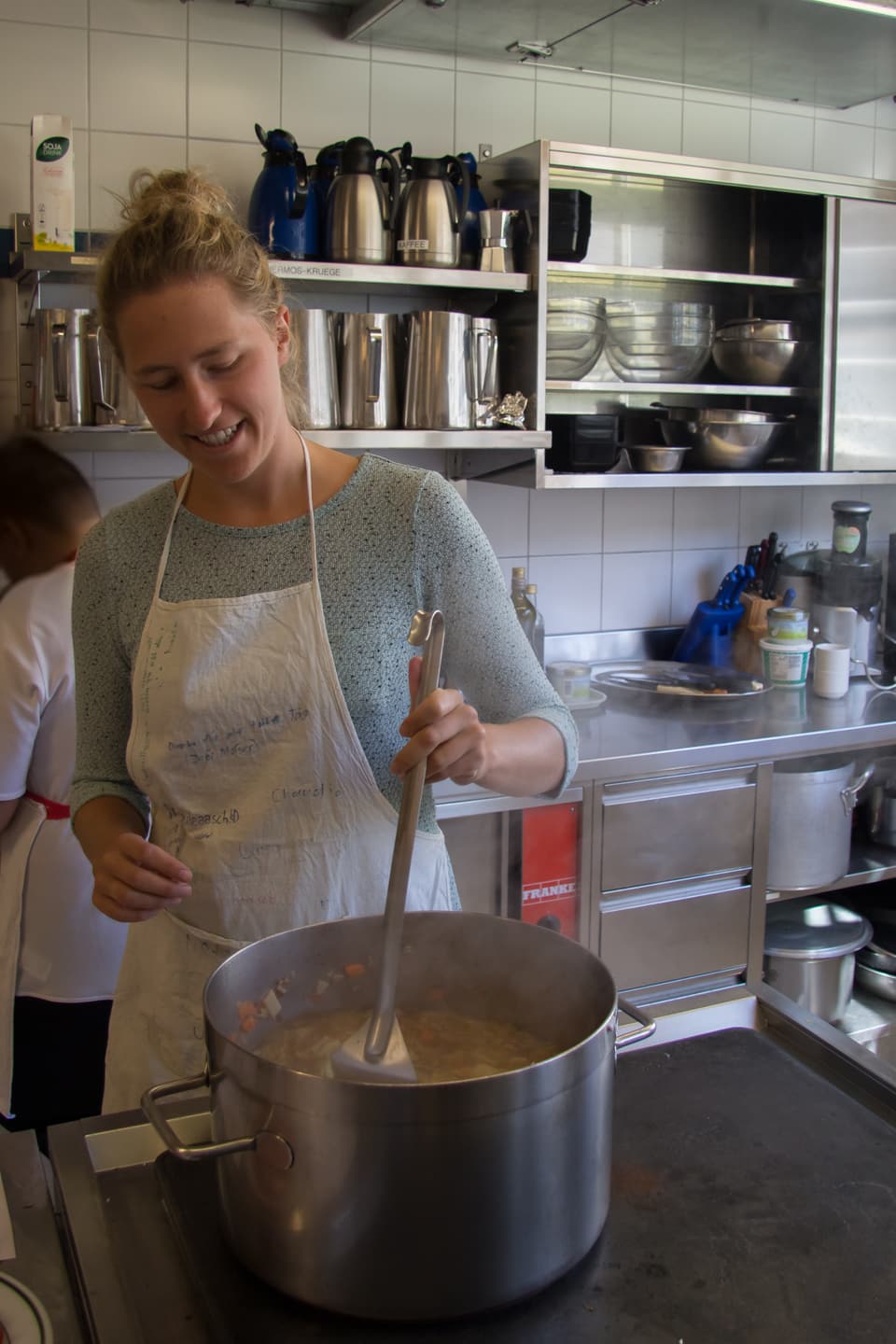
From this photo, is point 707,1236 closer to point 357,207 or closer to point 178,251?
point 178,251

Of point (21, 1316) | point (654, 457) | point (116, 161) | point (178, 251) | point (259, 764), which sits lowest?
point (21, 1316)

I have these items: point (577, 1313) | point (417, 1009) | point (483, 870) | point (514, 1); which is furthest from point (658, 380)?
point (577, 1313)

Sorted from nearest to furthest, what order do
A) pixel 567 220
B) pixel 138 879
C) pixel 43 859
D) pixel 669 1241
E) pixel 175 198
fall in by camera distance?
pixel 669 1241
pixel 138 879
pixel 175 198
pixel 43 859
pixel 567 220

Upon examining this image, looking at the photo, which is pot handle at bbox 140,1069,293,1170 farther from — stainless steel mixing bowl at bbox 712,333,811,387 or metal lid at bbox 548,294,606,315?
stainless steel mixing bowl at bbox 712,333,811,387

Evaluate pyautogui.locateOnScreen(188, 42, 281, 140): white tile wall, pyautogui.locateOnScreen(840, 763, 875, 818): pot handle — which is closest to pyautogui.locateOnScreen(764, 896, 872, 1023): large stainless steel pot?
pyautogui.locateOnScreen(840, 763, 875, 818): pot handle

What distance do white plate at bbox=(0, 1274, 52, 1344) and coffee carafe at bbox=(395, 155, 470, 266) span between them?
199 centimetres

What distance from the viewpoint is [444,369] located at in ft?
7.83

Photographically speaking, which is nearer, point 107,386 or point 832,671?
point 107,386

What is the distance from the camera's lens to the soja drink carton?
213cm

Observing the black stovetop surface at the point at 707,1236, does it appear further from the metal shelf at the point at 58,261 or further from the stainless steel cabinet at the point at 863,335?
the stainless steel cabinet at the point at 863,335

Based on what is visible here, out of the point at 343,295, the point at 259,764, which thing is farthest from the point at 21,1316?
the point at 343,295

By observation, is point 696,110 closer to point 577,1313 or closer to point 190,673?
point 190,673

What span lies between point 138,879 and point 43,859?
0.84 m

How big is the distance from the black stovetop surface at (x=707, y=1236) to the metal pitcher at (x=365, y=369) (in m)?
1.65
